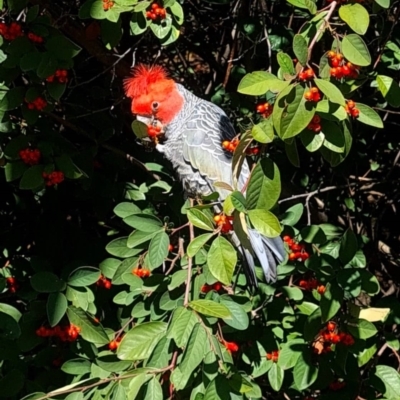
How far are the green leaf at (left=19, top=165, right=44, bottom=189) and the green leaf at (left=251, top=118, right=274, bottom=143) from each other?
714mm

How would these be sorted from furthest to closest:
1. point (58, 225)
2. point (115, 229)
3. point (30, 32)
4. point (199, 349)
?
1. point (115, 229)
2. point (58, 225)
3. point (30, 32)
4. point (199, 349)

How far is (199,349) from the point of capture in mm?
1343

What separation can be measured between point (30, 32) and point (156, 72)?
22.4 inches

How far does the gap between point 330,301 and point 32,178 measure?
815 millimetres

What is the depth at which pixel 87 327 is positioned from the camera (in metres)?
1.73

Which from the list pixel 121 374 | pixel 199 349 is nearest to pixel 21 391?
pixel 121 374

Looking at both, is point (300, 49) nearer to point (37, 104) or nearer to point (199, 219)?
point (199, 219)

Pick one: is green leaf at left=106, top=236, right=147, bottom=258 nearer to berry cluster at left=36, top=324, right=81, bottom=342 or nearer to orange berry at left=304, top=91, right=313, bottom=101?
berry cluster at left=36, top=324, right=81, bottom=342

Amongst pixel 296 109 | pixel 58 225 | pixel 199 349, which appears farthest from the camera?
pixel 58 225

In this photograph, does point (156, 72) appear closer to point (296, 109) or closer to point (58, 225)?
point (58, 225)

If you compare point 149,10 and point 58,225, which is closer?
point 149,10

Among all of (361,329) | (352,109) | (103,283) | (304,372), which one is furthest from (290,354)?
(352,109)

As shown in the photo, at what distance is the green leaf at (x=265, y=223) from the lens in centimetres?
125

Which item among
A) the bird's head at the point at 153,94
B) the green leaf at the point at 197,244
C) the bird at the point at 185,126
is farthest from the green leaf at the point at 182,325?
the bird's head at the point at 153,94
